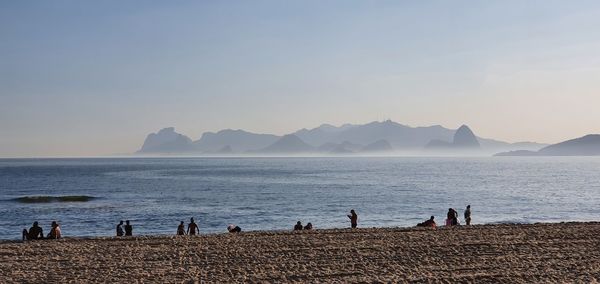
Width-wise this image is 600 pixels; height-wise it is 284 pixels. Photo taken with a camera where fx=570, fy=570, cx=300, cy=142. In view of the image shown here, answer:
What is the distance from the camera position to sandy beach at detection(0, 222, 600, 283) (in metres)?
14.5

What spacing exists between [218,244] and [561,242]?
1145cm

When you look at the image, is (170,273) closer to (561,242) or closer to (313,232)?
(313,232)

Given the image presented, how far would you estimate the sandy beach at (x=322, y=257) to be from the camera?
14.5 metres

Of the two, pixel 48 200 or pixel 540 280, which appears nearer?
pixel 540 280

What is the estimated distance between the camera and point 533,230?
71.3 ft

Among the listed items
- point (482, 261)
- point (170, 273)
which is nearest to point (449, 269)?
point (482, 261)

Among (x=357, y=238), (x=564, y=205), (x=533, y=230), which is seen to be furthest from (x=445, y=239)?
(x=564, y=205)

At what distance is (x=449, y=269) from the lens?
49.4 ft

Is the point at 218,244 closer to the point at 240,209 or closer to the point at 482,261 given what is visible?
the point at 482,261

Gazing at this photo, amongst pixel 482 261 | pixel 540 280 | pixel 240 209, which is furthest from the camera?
pixel 240 209

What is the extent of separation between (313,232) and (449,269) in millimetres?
7907

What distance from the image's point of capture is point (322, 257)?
1677cm

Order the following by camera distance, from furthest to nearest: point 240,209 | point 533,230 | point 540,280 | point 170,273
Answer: point 240,209
point 533,230
point 170,273
point 540,280

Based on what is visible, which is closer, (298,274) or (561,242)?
(298,274)
